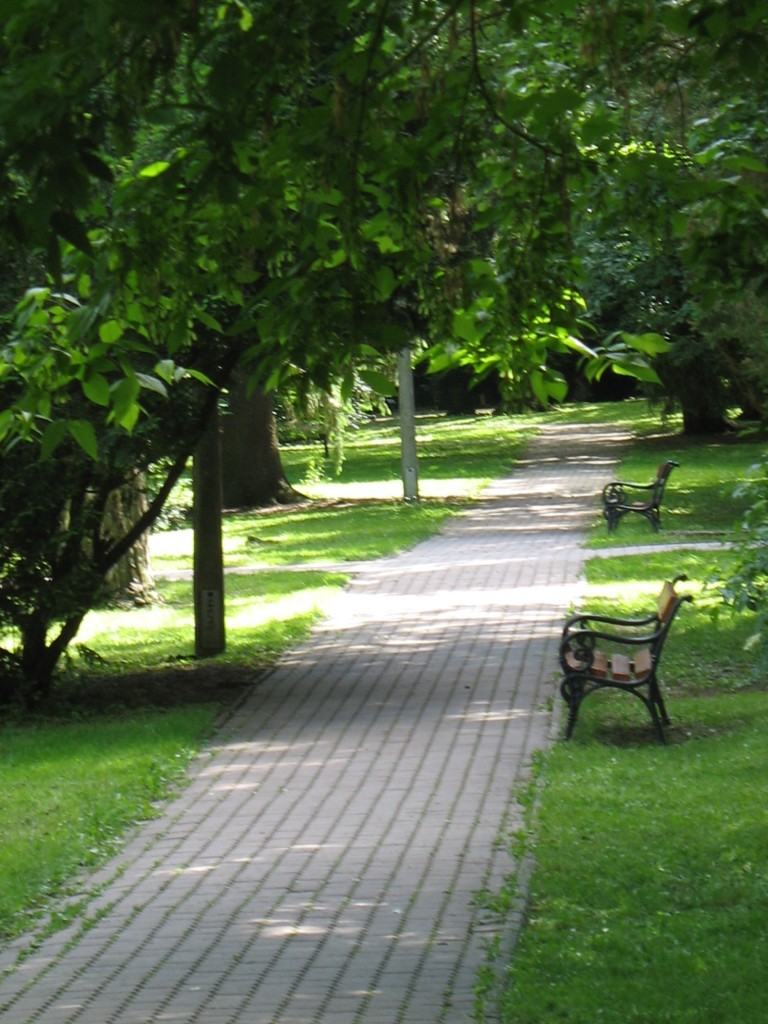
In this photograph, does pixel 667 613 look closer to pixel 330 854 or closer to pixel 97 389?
pixel 330 854

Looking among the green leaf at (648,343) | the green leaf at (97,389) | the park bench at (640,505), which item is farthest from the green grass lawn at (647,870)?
the park bench at (640,505)

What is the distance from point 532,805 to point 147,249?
4.06m

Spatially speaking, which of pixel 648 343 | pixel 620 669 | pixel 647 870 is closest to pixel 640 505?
pixel 620 669

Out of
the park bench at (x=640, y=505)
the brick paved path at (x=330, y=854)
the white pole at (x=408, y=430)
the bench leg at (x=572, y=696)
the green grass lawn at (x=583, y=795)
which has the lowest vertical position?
the brick paved path at (x=330, y=854)

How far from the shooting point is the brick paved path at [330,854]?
5.97 meters

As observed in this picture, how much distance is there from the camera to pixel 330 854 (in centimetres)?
776

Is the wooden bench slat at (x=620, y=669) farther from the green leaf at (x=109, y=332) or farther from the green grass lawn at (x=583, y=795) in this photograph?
the green leaf at (x=109, y=332)

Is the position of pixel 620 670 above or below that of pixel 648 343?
below

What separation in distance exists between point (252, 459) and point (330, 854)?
22660 millimetres

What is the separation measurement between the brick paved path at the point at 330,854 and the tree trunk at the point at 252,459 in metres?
14.6

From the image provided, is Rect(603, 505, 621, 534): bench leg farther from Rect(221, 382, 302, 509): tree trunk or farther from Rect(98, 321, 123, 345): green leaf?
Rect(98, 321, 123, 345): green leaf

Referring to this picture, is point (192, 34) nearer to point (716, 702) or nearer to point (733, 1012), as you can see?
point (733, 1012)

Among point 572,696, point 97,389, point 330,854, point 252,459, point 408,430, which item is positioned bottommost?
point 330,854

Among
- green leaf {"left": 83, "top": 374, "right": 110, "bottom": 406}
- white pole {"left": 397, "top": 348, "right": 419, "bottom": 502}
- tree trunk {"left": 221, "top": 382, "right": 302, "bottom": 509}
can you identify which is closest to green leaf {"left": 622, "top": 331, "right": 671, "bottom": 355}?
green leaf {"left": 83, "top": 374, "right": 110, "bottom": 406}
